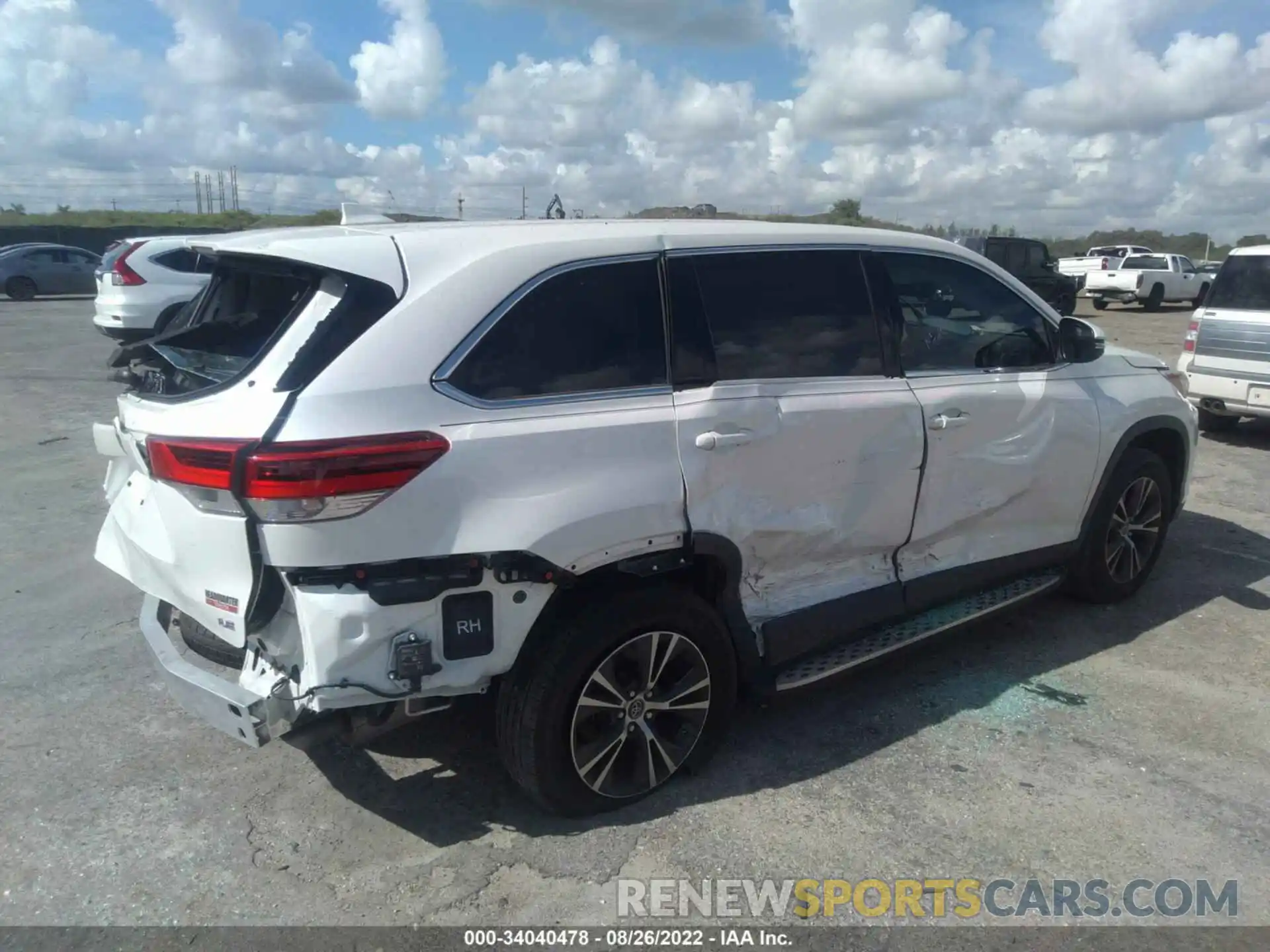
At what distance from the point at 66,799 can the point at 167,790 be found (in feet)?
1.10

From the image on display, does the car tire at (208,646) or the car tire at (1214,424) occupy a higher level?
the car tire at (208,646)

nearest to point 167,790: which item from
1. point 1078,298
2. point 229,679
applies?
point 229,679

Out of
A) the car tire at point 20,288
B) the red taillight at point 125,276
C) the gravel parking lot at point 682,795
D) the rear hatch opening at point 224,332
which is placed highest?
the rear hatch opening at point 224,332

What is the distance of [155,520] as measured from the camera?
314 cm

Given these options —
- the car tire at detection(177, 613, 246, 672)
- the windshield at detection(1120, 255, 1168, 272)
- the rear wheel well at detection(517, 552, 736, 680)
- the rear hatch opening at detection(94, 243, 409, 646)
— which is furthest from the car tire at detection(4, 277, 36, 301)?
the windshield at detection(1120, 255, 1168, 272)

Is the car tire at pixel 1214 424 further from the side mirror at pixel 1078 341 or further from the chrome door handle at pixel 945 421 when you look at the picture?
the chrome door handle at pixel 945 421

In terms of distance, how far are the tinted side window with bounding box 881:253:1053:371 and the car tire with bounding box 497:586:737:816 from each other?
61.4 inches

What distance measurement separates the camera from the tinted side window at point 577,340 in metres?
3.04

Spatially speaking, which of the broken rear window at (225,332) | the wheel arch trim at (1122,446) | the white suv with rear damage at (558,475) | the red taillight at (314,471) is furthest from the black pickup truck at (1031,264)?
the red taillight at (314,471)

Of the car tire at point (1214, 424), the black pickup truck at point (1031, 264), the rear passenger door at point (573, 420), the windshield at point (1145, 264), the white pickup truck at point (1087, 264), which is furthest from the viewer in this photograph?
the white pickup truck at point (1087, 264)

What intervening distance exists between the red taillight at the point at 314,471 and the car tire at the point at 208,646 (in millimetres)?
542

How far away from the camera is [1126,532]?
513cm

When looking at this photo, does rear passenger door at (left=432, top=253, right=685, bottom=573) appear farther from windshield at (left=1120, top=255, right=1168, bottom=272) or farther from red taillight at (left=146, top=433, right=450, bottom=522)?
windshield at (left=1120, top=255, right=1168, bottom=272)

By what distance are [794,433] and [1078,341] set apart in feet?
6.52
